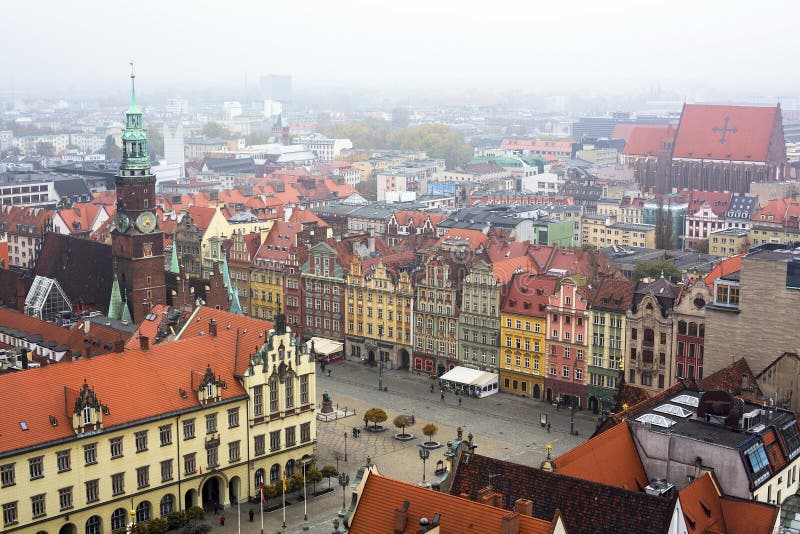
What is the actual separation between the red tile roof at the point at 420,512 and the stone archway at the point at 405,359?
66.0 meters

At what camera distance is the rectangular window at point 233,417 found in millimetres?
82812

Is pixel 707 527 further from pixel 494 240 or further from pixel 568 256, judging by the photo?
pixel 494 240

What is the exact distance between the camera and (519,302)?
113062 mm

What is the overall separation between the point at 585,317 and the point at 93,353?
149 ft

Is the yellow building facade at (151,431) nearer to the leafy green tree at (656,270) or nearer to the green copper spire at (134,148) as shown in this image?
the green copper spire at (134,148)

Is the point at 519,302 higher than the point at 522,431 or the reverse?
higher

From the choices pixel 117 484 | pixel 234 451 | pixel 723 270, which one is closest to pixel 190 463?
pixel 234 451

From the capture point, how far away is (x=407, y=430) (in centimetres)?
10188

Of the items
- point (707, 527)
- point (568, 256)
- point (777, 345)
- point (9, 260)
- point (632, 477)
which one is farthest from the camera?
point (9, 260)

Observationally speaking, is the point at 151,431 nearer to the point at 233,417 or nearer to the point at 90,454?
the point at 90,454

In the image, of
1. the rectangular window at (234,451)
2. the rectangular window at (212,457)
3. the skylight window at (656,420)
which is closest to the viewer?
the skylight window at (656,420)

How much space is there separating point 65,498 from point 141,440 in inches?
251

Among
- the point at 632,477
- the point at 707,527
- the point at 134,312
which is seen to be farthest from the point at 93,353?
the point at 707,527

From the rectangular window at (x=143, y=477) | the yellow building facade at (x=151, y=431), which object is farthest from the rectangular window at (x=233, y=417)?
the rectangular window at (x=143, y=477)
